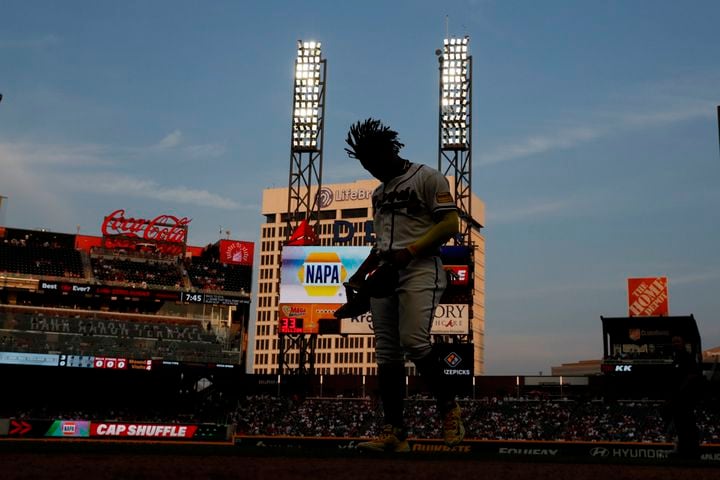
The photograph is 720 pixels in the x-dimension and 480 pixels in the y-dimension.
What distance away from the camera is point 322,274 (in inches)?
1567

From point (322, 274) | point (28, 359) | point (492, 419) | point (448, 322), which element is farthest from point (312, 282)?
point (28, 359)

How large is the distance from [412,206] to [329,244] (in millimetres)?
122361

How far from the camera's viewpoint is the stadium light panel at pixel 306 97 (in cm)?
4575

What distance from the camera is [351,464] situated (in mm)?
4523

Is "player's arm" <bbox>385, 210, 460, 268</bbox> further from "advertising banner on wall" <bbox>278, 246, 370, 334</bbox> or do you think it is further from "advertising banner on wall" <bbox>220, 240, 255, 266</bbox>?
"advertising banner on wall" <bbox>220, 240, 255, 266</bbox>

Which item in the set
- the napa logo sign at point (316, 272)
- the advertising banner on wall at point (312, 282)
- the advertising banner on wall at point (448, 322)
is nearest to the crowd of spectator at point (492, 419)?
the advertising banner on wall at point (448, 322)

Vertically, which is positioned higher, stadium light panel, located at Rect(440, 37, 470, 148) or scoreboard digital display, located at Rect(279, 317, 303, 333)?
stadium light panel, located at Rect(440, 37, 470, 148)

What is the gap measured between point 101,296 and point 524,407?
27.6m

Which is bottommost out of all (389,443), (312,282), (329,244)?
(389,443)

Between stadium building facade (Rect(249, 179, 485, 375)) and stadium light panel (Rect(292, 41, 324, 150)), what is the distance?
64795 millimetres

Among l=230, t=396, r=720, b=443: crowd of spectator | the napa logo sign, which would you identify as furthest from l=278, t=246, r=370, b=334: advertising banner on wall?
l=230, t=396, r=720, b=443: crowd of spectator

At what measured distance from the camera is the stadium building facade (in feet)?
391

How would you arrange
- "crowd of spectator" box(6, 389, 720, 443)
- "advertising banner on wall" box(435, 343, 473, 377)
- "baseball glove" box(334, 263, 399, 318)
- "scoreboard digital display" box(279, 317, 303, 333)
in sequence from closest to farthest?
"baseball glove" box(334, 263, 399, 318) < "crowd of spectator" box(6, 389, 720, 443) < "advertising banner on wall" box(435, 343, 473, 377) < "scoreboard digital display" box(279, 317, 303, 333)

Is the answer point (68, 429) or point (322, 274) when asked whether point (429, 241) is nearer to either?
point (68, 429)
